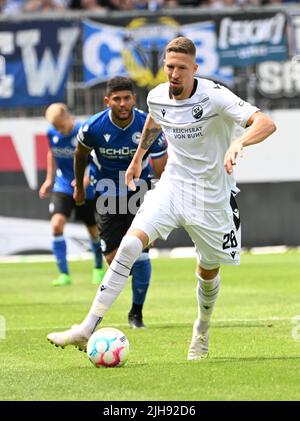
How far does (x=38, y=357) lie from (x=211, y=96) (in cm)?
257

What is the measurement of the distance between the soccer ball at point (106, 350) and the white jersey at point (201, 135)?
4.35 ft

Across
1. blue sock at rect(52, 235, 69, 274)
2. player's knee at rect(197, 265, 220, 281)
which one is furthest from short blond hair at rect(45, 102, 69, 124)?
player's knee at rect(197, 265, 220, 281)

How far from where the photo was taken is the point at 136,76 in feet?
74.5

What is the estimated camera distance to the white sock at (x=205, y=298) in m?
8.99

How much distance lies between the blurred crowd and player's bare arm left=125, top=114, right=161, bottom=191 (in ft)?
47.5

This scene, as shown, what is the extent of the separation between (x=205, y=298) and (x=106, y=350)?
116cm

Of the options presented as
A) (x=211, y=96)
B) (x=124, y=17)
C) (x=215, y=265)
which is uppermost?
(x=211, y=96)

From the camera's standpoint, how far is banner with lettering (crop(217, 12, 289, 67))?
23.0 m

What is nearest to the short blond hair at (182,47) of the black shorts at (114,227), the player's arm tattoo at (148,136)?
the player's arm tattoo at (148,136)

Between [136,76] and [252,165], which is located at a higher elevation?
[136,76]

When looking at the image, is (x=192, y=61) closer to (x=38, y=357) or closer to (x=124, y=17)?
(x=38, y=357)
